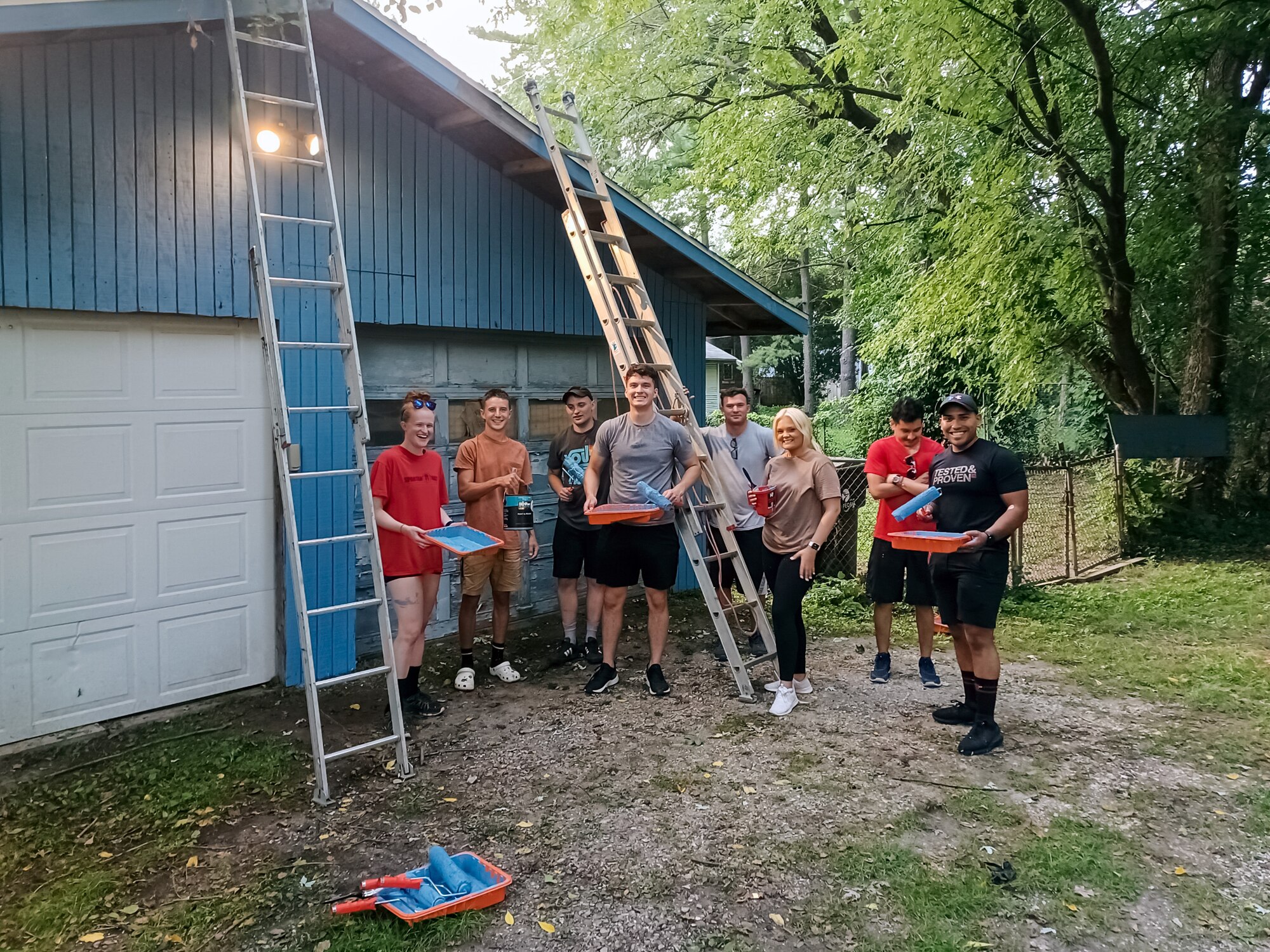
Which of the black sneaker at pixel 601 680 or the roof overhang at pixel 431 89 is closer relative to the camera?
the roof overhang at pixel 431 89

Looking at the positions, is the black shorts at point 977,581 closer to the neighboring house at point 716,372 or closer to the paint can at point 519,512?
the paint can at point 519,512

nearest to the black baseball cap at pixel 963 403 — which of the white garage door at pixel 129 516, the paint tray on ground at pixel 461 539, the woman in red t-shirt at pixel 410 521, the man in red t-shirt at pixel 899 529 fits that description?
the man in red t-shirt at pixel 899 529

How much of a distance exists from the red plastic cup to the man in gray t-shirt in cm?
40

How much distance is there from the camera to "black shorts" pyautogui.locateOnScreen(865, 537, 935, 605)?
223 inches

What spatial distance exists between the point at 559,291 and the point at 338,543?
2846mm

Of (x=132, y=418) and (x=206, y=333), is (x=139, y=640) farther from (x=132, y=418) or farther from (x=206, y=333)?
(x=206, y=333)

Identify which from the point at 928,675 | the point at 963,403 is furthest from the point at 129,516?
the point at 928,675

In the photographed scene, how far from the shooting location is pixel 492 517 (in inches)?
226

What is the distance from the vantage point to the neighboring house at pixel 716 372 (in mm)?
26328

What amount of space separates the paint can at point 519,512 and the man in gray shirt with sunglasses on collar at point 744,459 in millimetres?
1310

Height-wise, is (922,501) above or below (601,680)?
above

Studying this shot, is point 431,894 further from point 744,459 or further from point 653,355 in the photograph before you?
point 653,355

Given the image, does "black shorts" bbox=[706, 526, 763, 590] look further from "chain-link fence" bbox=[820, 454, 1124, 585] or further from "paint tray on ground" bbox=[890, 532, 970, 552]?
"chain-link fence" bbox=[820, 454, 1124, 585]

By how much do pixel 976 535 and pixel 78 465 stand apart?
16.2 ft
